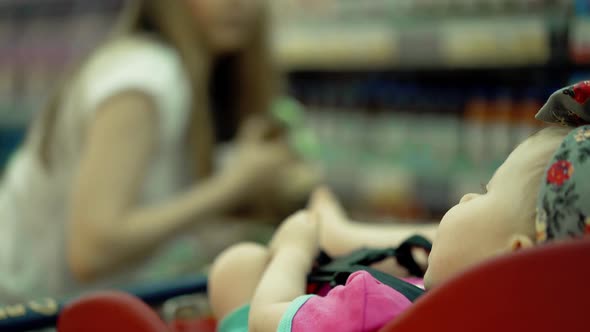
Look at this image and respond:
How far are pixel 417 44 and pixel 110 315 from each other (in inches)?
75.8

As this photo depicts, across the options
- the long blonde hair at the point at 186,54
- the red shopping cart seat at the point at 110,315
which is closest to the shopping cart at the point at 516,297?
the red shopping cart seat at the point at 110,315

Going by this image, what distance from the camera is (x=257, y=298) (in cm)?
61

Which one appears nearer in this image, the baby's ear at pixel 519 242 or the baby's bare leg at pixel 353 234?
the baby's ear at pixel 519 242

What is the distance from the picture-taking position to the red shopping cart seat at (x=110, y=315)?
643 mm

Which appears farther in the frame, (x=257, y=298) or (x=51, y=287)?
(x=51, y=287)

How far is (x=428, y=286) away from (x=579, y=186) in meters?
0.14

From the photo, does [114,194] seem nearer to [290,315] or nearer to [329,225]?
[329,225]

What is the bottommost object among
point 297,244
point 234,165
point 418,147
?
point 418,147

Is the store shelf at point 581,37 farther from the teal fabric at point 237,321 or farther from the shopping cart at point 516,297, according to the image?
the shopping cart at point 516,297

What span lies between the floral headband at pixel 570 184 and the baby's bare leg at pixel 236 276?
29 cm

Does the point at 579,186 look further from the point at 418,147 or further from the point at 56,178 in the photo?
the point at 418,147

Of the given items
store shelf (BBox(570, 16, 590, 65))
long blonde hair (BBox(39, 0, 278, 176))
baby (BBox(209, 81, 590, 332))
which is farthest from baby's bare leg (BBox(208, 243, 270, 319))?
store shelf (BBox(570, 16, 590, 65))

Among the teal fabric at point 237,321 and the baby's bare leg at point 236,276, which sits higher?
the baby's bare leg at point 236,276

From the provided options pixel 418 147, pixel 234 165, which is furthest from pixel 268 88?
pixel 418 147
